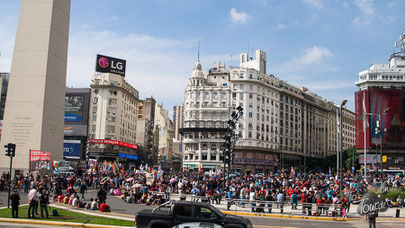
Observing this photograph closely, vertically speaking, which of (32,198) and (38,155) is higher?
(38,155)

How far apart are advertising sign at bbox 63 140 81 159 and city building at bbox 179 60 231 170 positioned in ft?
79.6

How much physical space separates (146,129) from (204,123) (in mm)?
34339

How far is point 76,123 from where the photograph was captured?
79.1 metres

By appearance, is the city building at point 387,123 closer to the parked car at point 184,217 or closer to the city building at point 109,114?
the city building at point 109,114

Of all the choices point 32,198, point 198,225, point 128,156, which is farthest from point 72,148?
point 198,225

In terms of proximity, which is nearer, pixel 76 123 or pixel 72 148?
pixel 72 148

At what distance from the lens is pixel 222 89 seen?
90.2m

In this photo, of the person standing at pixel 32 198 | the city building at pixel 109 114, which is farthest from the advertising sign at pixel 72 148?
the person standing at pixel 32 198

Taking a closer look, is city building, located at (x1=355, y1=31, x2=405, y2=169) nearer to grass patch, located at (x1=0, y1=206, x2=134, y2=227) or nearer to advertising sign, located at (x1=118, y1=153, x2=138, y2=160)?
advertising sign, located at (x1=118, y1=153, x2=138, y2=160)

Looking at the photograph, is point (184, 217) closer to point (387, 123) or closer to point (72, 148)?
point (72, 148)

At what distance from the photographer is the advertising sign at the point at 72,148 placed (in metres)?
77.9

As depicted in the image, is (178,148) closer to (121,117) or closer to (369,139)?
(121,117)

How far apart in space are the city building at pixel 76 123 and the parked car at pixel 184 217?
69.0 metres

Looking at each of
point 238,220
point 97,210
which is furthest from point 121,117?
point 238,220
